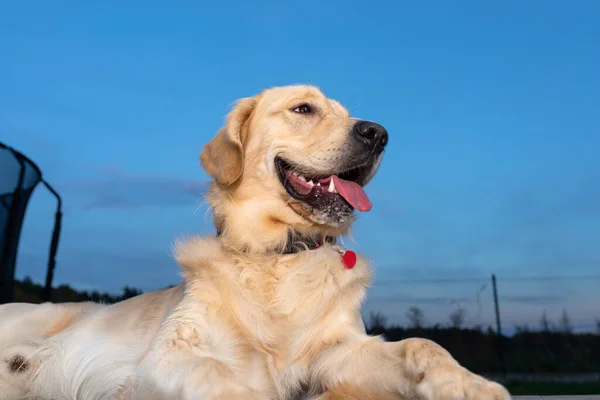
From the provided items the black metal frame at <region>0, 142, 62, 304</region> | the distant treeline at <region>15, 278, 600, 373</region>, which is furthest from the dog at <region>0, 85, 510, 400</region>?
the distant treeline at <region>15, 278, 600, 373</region>

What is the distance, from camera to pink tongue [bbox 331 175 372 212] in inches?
129

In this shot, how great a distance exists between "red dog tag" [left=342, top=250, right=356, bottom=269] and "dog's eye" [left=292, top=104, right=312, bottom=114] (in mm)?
881

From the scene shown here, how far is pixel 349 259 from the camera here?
3.20m

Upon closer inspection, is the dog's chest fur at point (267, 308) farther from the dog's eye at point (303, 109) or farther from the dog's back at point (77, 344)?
the dog's eye at point (303, 109)

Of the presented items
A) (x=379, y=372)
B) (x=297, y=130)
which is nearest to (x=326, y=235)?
(x=297, y=130)

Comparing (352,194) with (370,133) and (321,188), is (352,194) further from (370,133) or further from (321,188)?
(370,133)

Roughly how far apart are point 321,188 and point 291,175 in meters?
0.18

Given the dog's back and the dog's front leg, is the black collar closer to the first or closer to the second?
the dog's front leg

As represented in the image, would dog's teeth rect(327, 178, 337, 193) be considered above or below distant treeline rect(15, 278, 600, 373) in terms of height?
above

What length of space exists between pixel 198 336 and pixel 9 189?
4416 millimetres

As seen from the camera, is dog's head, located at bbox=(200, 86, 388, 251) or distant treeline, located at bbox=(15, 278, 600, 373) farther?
distant treeline, located at bbox=(15, 278, 600, 373)

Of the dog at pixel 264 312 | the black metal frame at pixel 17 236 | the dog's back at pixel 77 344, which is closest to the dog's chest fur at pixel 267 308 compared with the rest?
the dog at pixel 264 312

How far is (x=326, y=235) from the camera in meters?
3.31

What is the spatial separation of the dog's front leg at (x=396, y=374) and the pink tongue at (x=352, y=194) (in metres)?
0.71
